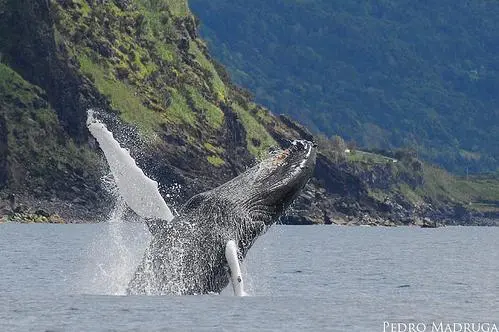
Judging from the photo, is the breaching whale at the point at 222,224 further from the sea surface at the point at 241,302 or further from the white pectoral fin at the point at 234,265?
the sea surface at the point at 241,302

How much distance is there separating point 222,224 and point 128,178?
2.29 m

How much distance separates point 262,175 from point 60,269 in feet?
119

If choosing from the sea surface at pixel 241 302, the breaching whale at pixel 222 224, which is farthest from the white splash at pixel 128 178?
the sea surface at pixel 241 302

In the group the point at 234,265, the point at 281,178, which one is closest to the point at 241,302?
the point at 234,265

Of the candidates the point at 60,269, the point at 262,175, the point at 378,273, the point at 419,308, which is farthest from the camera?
the point at 378,273

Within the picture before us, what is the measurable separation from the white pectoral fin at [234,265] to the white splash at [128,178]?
71.2 inches

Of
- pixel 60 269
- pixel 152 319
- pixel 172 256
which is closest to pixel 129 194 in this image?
pixel 172 256

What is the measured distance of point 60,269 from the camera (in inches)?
2537

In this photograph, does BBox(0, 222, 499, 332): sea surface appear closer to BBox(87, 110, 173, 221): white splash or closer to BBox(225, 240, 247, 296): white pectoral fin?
BBox(225, 240, 247, 296): white pectoral fin

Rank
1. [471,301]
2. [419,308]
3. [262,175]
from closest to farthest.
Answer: [262,175]
[419,308]
[471,301]

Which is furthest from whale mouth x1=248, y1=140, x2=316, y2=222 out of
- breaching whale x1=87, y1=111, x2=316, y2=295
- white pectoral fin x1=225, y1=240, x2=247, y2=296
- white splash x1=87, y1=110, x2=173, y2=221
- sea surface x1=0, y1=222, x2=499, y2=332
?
sea surface x1=0, y1=222, x2=499, y2=332

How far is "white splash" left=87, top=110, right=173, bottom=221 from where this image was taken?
29.8 metres

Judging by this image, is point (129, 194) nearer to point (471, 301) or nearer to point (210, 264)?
point (210, 264)

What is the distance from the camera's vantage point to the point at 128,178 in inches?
1177
